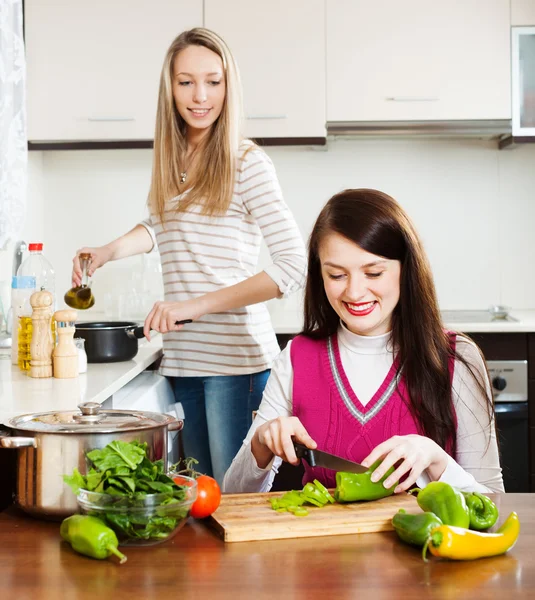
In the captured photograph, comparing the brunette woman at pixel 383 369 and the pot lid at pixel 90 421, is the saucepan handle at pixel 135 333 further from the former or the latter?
the pot lid at pixel 90 421

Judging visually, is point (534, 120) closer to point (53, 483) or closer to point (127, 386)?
point (127, 386)

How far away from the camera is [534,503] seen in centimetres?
122

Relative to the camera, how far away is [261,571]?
94 cm

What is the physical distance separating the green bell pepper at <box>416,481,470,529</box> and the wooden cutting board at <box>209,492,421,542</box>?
0.06m

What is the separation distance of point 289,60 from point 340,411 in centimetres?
183

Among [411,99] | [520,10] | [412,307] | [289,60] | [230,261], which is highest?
[520,10]

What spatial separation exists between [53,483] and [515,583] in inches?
23.4

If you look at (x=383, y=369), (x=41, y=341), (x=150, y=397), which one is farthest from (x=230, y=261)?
(x=383, y=369)

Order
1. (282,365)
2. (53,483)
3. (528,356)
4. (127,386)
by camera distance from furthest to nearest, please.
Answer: (528,356) < (127,386) < (282,365) < (53,483)

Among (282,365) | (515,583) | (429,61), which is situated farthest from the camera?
(429,61)

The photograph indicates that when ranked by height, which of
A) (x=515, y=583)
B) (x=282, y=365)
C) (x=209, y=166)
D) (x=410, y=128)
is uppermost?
(x=410, y=128)

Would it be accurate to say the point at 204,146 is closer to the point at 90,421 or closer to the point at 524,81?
the point at 90,421

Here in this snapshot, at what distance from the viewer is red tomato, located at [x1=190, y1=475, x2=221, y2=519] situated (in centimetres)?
110

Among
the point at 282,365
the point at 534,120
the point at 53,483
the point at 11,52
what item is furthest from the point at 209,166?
the point at 534,120
